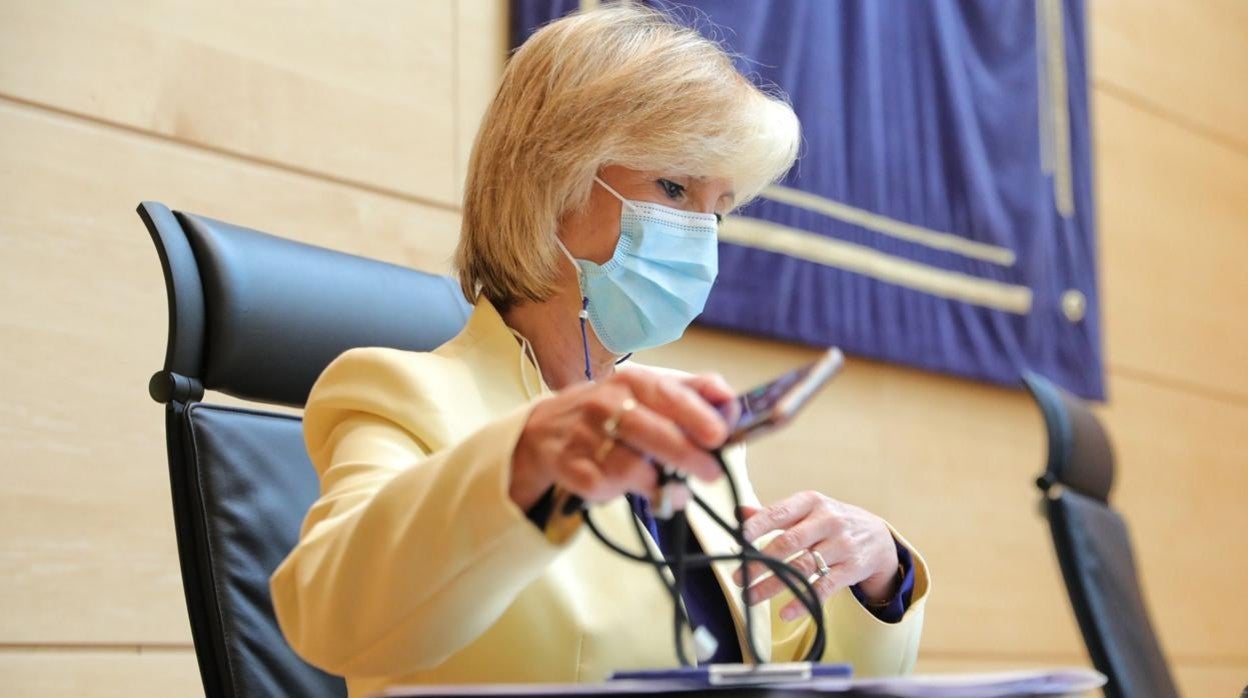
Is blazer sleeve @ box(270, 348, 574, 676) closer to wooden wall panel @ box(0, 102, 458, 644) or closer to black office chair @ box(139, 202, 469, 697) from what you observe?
black office chair @ box(139, 202, 469, 697)

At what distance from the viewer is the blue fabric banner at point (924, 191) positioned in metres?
2.95

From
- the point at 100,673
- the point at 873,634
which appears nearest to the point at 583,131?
the point at 873,634

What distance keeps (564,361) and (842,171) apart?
70.4 inches

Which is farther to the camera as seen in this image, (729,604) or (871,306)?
(871,306)

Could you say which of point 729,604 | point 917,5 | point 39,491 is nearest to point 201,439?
point 729,604

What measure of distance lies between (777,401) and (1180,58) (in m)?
4.03

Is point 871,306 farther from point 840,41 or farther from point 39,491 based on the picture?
point 39,491

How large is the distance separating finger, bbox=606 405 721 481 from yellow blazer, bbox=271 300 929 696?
3.7 inches

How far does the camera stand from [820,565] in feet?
4.13

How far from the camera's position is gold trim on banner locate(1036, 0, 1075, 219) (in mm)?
3707

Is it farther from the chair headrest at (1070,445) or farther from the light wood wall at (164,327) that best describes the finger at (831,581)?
the light wood wall at (164,327)

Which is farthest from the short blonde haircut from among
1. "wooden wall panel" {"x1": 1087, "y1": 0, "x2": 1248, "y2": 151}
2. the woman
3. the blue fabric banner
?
"wooden wall panel" {"x1": 1087, "y1": 0, "x2": 1248, "y2": 151}

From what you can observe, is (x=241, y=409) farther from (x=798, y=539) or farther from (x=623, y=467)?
(x=623, y=467)

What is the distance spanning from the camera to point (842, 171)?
10.3 ft
